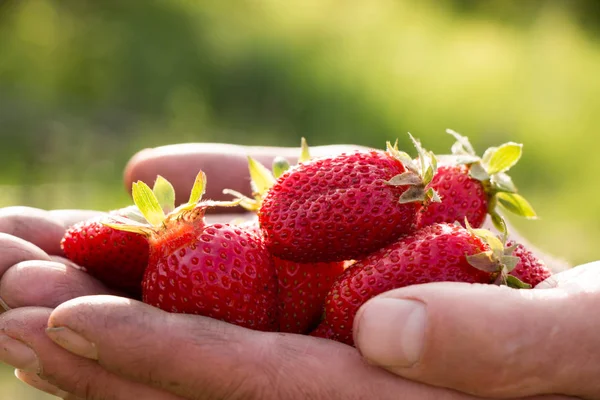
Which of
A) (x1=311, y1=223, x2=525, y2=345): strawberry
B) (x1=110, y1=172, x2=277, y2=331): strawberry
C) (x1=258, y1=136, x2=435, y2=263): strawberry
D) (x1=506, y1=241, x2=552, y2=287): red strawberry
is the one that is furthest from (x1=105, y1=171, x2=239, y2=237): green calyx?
(x1=506, y1=241, x2=552, y2=287): red strawberry

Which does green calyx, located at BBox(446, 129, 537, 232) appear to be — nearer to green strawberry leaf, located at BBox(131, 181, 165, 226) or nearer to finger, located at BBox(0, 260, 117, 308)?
green strawberry leaf, located at BBox(131, 181, 165, 226)

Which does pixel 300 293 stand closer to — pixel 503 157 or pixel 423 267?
pixel 423 267

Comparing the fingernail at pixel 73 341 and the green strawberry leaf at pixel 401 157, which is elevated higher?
the green strawberry leaf at pixel 401 157

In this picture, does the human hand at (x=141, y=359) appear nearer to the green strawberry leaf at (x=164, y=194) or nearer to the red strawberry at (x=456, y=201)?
the green strawberry leaf at (x=164, y=194)

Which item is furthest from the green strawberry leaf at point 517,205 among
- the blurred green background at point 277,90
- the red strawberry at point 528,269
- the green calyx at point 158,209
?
the blurred green background at point 277,90

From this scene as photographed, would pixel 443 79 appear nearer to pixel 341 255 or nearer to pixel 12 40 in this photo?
pixel 12 40
